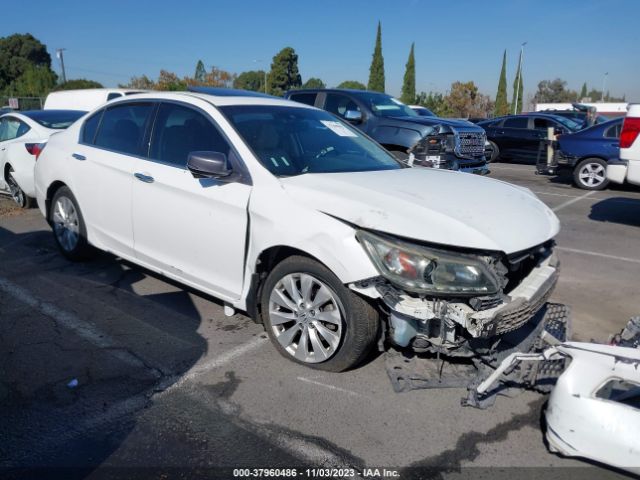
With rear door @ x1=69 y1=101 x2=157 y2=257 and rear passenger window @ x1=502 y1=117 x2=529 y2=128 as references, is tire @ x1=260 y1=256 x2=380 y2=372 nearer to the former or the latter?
rear door @ x1=69 y1=101 x2=157 y2=257

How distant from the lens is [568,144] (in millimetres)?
11164

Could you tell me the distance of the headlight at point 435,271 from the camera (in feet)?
8.77

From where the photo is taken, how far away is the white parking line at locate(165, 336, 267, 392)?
318 cm

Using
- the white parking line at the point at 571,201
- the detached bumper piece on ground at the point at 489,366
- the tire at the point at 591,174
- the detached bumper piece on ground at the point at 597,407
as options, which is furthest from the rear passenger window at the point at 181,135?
the tire at the point at 591,174

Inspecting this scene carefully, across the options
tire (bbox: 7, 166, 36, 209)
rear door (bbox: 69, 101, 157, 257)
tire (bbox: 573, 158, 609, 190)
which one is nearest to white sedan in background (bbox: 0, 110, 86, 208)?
tire (bbox: 7, 166, 36, 209)

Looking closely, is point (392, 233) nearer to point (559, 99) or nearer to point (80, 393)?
point (80, 393)

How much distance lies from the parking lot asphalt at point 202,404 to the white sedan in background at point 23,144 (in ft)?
12.2

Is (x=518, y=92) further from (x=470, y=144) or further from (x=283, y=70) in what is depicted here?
(x=470, y=144)

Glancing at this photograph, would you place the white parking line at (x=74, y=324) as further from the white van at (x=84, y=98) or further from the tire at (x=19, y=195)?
the white van at (x=84, y=98)

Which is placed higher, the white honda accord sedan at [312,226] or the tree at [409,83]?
the tree at [409,83]

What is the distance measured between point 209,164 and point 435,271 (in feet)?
5.36

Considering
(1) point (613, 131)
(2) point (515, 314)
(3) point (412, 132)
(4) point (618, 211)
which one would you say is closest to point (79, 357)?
(2) point (515, 314)

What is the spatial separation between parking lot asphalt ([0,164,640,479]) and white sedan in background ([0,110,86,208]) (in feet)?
12.2

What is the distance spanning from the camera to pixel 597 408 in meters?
2.21
